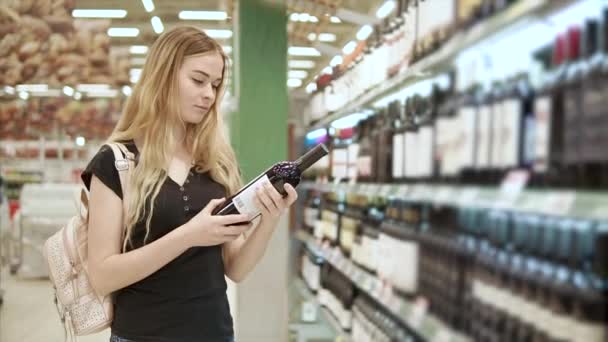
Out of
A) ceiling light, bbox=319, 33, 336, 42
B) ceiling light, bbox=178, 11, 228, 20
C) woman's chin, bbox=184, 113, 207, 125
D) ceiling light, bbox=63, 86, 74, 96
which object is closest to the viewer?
woman's chin, bbox=184, 113, 207, 125

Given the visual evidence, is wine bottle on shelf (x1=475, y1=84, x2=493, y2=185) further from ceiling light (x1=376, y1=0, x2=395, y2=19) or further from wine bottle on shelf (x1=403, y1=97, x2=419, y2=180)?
ceiling light (x1=376, y1=0, x2=395, y2=19)

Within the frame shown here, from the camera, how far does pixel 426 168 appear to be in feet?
6.97

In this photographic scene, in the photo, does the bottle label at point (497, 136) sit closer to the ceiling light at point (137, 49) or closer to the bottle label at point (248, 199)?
the bottle label at point (248, 199)

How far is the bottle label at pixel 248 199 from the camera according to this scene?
1.83 m

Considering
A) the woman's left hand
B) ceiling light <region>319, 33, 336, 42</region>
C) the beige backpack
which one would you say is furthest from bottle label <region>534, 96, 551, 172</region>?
ceiling light <region>319, 33, 336, 42</region>

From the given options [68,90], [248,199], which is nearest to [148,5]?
[68,90]

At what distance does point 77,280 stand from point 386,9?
185 cm

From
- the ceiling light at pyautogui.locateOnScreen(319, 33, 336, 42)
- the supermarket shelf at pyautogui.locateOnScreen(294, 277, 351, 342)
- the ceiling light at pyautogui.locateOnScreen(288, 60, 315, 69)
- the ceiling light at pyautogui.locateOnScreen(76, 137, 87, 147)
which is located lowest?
the supermarket shelf at pyautogui.locateOnScreen(294, 277, 351, 342)

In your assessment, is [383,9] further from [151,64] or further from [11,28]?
[11,28]

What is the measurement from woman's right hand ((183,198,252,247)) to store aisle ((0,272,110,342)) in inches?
122

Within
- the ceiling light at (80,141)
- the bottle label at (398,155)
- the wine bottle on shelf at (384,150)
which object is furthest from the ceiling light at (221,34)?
the bottle label at (398,155)

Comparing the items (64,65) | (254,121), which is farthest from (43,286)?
(254,121)

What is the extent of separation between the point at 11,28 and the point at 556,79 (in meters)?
4.21

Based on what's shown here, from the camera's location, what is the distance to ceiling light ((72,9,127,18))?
15.8 feet
